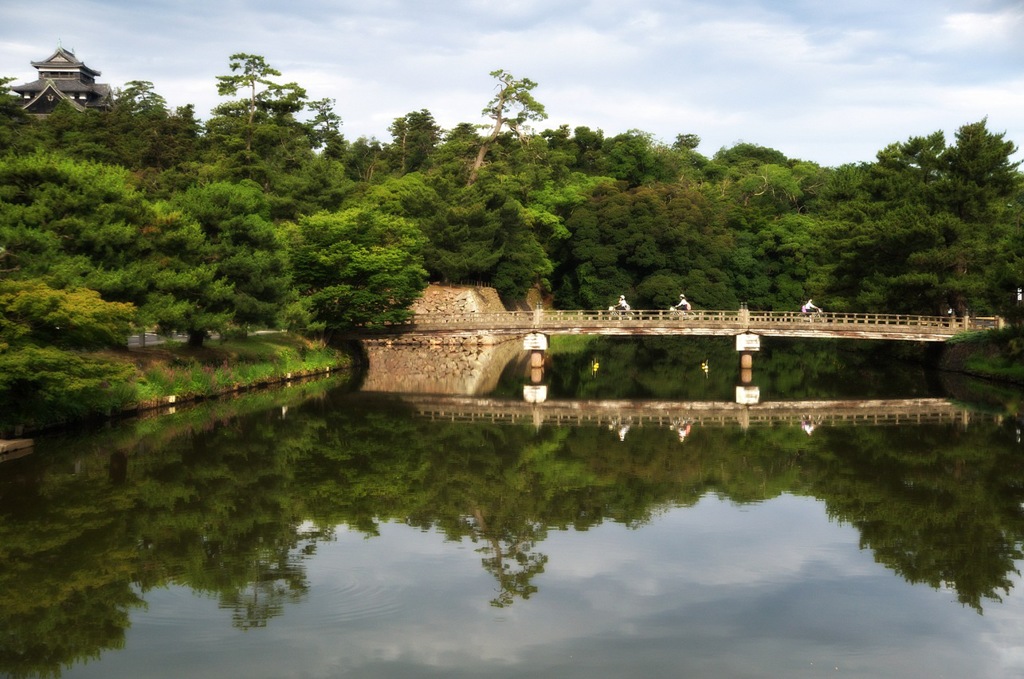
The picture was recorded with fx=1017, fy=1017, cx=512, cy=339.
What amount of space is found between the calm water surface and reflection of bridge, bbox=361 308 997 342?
653 inches

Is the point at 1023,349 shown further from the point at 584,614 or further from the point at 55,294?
the point at 55,294

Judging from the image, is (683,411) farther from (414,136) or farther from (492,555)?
(414,136)

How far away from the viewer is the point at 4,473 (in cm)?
2377

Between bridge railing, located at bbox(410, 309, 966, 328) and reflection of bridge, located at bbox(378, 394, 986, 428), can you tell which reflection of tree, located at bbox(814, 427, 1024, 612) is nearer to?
reflection of bridge, located at bbox(378, 394, 986, 428)

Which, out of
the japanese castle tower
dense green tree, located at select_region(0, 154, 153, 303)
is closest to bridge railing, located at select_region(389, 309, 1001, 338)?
dense green tree, located at select_region(0, 154, 153, 303)

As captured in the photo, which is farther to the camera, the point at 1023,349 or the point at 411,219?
the point at 411,219

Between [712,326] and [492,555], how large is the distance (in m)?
35.6

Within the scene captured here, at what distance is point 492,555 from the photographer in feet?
59.1

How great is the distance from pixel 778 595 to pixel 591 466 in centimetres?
1158

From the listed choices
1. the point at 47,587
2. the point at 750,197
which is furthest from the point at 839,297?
the point at 47,587

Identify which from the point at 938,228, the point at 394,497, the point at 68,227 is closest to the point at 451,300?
the point at 938,228

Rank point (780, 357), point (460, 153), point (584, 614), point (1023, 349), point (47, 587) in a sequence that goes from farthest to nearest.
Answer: point (460, 153)
point (780, 357)
point (1023, 349)
point (47, 587)
point (584, 614)

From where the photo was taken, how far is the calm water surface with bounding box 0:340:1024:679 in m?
13.5

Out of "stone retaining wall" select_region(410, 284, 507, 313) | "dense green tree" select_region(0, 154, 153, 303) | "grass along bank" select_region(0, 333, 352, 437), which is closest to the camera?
"grass along bank" select_region(0, 333, 352, 437)
